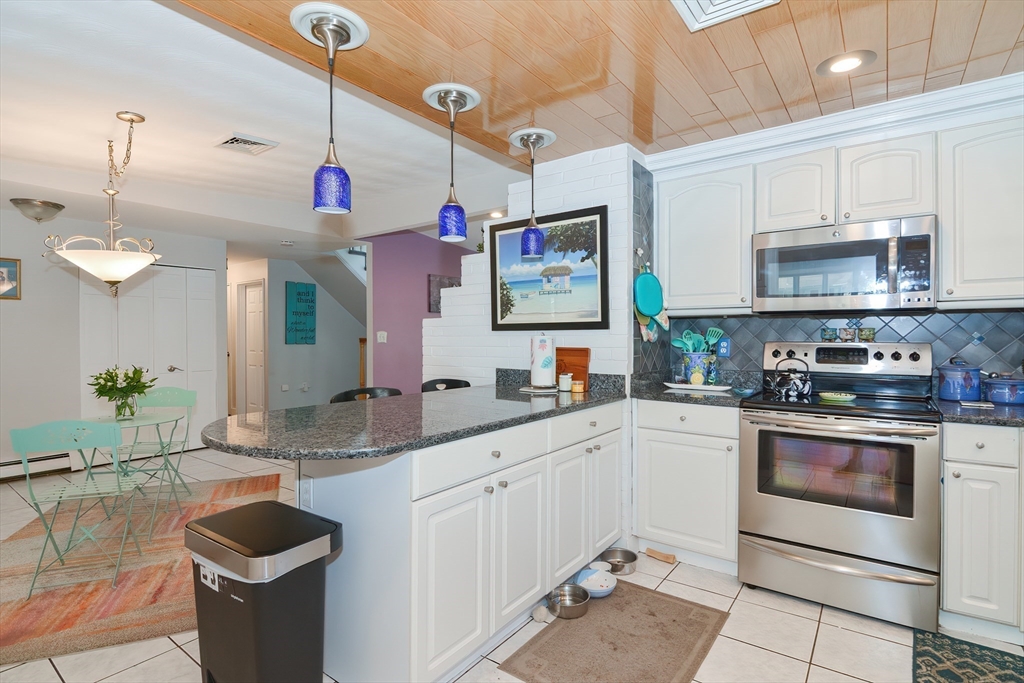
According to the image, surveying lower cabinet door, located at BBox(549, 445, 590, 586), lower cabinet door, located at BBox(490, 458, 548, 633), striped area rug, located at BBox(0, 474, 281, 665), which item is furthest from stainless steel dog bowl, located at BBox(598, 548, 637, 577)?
striped area rug, located at BBox(0, 474, 281, 665)

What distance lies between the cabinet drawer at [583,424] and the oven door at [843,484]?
0.63 m

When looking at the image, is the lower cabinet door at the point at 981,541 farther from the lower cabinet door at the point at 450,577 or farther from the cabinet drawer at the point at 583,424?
the lower cabinet door at the point at 450,577

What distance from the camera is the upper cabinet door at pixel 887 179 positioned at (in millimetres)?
2430

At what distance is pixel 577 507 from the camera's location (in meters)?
2.45

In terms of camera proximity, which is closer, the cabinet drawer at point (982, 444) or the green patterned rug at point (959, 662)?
the green patterned rug at point (959, 662)

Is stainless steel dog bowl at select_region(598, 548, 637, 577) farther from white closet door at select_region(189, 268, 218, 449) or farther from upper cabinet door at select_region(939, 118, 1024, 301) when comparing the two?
white closet door at select_region(189, 268, 218, 449)

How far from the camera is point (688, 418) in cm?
273

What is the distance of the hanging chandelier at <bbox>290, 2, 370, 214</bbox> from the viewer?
1.57 metres

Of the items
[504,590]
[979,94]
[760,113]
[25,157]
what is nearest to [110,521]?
[25,157]

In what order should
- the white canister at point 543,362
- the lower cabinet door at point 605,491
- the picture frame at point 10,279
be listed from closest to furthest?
the lower cabinet door at point 605,491 → the white canister at point 543,362 → the picture frame at point 10,279

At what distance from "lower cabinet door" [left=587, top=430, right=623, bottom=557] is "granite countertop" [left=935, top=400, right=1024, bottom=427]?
142 centimetres

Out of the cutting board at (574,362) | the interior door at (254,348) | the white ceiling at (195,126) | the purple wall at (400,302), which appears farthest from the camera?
the interior door at (254,348)

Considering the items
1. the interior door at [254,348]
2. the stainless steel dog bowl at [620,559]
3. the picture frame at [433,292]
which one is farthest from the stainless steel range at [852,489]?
the interior door at [254,348]

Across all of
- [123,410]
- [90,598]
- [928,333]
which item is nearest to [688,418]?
[928,333]
